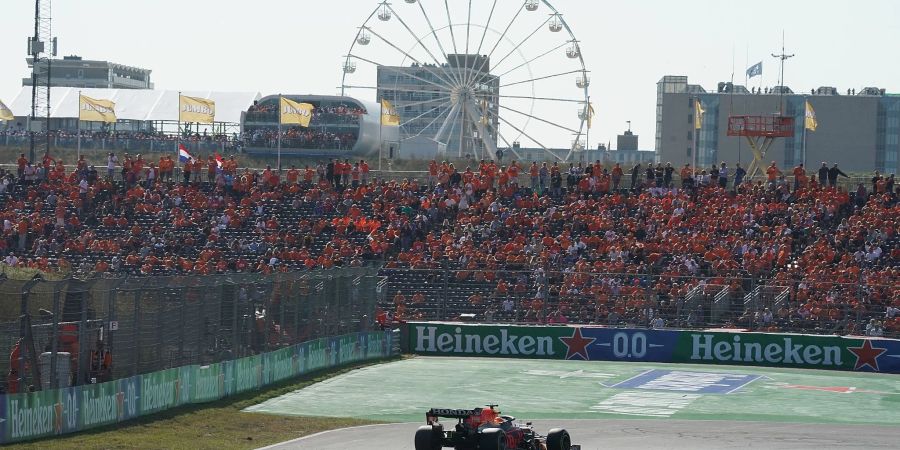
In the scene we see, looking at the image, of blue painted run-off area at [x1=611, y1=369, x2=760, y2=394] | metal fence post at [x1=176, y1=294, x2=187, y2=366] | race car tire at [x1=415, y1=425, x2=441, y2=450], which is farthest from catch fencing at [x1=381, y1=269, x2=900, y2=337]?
race car tire at [x1=415, y1=425, x2=441, y2=450]

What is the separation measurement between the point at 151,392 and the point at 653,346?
1610 centimetres

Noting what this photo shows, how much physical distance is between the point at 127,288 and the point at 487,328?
1566cm

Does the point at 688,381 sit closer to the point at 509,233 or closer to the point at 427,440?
the point at 509,233

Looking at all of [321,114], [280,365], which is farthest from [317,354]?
[321,114]

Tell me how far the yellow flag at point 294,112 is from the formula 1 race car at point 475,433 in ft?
124

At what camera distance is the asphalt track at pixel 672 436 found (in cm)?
2038

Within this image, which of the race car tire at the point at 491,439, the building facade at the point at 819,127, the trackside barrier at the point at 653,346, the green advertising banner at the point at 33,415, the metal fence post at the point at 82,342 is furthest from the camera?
the building facade at the point at 819,127

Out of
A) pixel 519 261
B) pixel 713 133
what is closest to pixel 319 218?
pixel 519 261

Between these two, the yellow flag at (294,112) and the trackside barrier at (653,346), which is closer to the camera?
the trackside barrier at (653,346)

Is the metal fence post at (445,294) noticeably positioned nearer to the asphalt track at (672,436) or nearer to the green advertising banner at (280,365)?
the green advertising banner at (280,365)

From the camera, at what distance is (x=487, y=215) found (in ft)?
140

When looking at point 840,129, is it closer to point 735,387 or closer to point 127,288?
point 735,387

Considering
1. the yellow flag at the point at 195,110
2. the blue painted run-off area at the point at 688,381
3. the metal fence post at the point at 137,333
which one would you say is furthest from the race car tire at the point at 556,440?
the yellow flag at the point at 195,110

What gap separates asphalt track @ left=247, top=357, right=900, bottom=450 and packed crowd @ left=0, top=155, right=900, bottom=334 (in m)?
2.10
